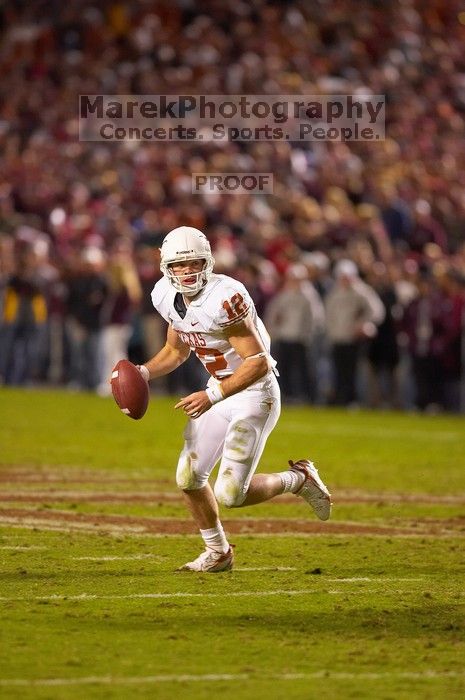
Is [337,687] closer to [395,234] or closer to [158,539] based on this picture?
[158,539]

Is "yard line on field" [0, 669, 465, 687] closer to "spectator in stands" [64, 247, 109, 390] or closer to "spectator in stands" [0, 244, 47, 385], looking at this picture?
"spectator in stands" [64, 247, 109, 390]

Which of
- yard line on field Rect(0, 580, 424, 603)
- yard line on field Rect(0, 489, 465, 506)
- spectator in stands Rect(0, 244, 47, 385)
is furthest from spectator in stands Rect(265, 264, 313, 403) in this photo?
yard line on field Rect(0, 580, 424, 603)

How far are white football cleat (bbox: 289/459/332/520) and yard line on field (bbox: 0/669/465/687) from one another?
2.36 meters

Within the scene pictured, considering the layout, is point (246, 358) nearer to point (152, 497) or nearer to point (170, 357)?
point (170, 357)

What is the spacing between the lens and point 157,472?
11242 mm

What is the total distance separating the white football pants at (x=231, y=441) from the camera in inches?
271

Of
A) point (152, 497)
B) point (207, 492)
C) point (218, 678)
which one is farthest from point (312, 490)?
point (152, 497)

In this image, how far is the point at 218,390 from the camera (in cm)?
673

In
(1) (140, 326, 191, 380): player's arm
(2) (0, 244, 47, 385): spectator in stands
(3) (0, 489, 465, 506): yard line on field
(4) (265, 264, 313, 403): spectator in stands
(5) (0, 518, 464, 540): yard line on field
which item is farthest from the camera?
(2) (0, 244, 47, 385): spectator in stands

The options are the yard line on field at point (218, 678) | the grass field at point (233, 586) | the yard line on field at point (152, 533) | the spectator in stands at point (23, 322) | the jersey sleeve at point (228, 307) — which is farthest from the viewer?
the spectator in stands at point (23, 322)

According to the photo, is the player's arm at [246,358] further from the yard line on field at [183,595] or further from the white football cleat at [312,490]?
the yard line on field at [183,595]

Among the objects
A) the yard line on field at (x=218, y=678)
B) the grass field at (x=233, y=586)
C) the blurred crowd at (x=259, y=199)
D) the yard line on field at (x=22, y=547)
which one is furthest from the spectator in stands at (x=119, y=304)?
the yard line on field at (x=218, y=678)

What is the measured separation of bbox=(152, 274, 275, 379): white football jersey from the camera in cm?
683

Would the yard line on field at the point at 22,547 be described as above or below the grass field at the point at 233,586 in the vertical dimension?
above
